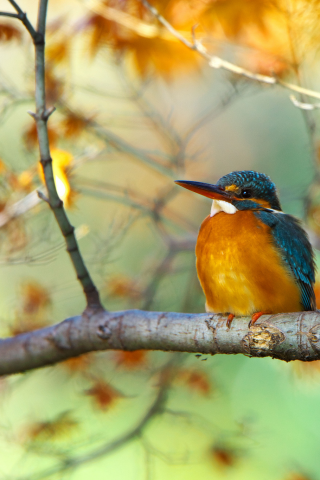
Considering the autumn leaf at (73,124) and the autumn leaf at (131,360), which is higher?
the autumn leaf at (73,124)

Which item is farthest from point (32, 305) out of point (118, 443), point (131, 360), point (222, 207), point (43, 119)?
point (43, 119)

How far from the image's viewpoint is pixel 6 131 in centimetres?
623

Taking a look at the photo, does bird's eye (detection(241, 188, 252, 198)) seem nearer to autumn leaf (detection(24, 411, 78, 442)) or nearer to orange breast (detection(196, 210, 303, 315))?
orange breast (detection(196, 210, 303, 315))

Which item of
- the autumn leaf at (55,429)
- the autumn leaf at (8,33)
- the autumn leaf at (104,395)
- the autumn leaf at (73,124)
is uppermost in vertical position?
the autumn leaf at (8,33)

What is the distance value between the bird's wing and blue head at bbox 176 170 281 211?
0.15 meters

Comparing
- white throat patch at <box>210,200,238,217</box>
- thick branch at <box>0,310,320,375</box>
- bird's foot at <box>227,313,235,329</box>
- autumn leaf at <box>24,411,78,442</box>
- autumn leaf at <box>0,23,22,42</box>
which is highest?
autumn leaf at <box>0,23,22,42</box>

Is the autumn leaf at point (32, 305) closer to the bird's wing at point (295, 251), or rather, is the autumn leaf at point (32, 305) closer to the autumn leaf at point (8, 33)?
the autumn leaf at point (8, 33)

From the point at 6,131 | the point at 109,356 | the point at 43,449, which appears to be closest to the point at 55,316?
the point at 109,356

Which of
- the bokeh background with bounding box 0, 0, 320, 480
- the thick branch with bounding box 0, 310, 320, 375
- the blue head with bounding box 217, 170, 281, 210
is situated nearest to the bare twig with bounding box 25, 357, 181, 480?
the bokeh background with bounding box 0, 0, 320, 480

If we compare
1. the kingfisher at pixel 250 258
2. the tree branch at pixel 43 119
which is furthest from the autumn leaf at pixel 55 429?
the tree branch at pixel 43 119

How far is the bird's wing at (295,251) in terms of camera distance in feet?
7.04

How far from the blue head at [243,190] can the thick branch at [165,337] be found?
684 mm

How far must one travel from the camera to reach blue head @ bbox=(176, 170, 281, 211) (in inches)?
92.5

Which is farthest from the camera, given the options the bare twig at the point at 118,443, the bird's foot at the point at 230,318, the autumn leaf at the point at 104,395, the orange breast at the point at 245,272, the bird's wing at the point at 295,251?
the autumn leaf at the point at 104,395
